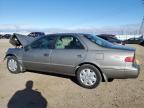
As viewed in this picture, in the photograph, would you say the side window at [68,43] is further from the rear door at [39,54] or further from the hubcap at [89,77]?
the hubcap at [89,77]

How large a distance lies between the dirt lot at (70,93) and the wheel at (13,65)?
66 cm

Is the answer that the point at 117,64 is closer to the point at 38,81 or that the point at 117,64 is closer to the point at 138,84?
the point at 138,84

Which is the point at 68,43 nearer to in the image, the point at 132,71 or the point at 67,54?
the point at 67,54

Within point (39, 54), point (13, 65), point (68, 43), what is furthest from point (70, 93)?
point (13, 65)

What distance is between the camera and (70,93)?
20.7ft

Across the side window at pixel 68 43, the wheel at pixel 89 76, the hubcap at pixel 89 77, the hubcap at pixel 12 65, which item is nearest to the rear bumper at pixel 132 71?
the wheel at pixel 89 76

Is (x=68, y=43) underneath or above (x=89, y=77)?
above

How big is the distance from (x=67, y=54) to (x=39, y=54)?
113 centimetres

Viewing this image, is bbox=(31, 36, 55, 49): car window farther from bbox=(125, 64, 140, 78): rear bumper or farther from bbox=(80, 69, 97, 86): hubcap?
bbox=(125, 64, 140, 78): rear bumper

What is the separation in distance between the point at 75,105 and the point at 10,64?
423cm

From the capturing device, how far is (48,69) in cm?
766

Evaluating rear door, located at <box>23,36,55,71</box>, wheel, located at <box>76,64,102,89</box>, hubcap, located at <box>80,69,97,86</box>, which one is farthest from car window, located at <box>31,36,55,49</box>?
hubcap, located at <box>80,69,97,86</box>

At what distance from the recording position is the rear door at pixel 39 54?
7661 millimetres

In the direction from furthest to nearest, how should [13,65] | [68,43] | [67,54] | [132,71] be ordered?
[13,65] → [68,43] → [67,54] → [132,71]
